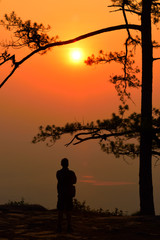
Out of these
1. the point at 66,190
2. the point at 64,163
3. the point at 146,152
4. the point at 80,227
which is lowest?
the point at 80,227

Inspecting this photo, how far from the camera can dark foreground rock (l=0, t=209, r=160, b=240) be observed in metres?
11.6

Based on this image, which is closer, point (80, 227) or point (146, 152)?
point (80, 227)

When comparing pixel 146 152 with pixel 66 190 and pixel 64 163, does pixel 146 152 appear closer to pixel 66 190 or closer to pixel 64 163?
pixel 66 190

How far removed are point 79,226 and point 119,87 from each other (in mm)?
8125

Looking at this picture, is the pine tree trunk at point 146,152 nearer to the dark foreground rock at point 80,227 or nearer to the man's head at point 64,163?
the dark foreground rock at point 80,227


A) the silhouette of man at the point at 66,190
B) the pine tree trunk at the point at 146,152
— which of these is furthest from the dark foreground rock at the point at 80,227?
the pine tree trunk at the point at 146,152

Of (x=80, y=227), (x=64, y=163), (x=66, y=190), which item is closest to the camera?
(x=64, y=163)

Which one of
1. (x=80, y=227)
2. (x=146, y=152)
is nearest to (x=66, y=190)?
(x=80, y=227)

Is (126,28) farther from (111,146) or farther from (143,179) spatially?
(143,179)

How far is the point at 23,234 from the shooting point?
12.0m

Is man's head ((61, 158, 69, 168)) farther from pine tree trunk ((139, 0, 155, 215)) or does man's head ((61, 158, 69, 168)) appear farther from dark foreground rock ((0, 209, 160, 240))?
pine tree trunk ((139, 0, 155, 215))

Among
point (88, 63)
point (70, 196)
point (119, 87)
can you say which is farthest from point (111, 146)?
point (70, 196)

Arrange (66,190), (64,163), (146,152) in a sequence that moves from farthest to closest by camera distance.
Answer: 1. (146,152)
2. (66,190)
3. (64,163)

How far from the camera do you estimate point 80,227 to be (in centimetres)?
1302
